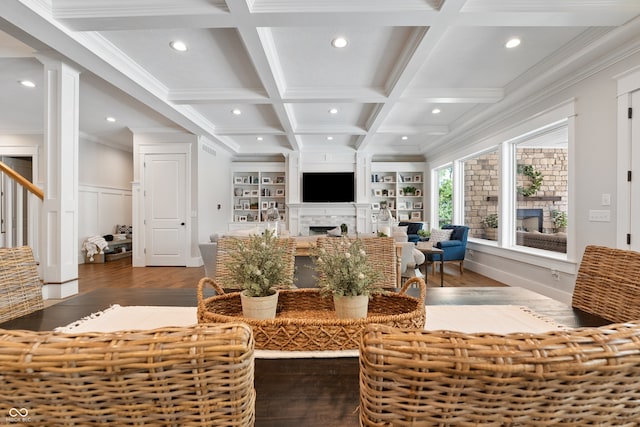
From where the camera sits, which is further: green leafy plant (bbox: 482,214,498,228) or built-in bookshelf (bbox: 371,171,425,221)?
built-in bookshelf (bbox: 371,171,425,221)

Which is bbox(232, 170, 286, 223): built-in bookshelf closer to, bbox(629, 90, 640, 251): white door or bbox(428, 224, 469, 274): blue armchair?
bbox(428, 224, 469, 274): blue armchair

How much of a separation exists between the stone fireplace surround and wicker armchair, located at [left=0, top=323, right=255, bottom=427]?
713 cm

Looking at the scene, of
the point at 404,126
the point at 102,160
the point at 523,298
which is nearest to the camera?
the point at 523,298

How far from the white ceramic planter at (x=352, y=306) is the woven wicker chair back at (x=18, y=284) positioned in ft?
4.07

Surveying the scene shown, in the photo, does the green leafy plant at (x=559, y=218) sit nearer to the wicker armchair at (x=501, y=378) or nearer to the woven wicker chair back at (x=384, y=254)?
the woven wicker chair back at (x=384, y=254)

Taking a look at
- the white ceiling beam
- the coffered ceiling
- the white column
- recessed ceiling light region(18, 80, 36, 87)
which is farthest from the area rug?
recessed ceiling light region(18, 80, 36, 87)

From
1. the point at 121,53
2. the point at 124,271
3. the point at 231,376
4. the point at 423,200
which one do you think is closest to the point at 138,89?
the point at 121,53

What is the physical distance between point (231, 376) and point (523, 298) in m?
1.53

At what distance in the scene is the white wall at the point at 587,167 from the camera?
2891mm

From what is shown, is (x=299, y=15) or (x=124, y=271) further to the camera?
(x=124, y=271)

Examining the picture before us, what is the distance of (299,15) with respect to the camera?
→ 7.73 feet

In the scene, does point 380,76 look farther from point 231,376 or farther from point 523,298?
point 231,376

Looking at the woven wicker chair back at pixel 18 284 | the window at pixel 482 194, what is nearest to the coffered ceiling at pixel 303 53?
the window at pixel 482 194

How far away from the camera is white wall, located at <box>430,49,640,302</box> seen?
9.48ft
